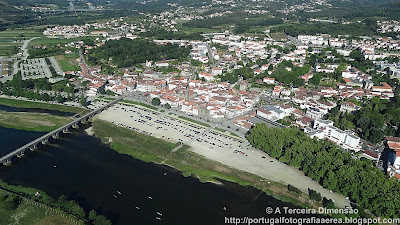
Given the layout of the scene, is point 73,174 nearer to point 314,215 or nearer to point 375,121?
point 314,215

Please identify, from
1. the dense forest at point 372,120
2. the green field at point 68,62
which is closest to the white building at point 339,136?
the dense forest at point 372,120

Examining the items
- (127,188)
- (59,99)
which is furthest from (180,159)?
(59,99)

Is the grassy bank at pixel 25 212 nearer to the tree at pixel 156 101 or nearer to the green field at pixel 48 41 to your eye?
the tree at pixel 156 101

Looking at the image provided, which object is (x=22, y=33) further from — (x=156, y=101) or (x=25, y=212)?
(x=25, y=212)

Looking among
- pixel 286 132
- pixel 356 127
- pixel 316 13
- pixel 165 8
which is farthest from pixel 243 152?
pixel 165 8

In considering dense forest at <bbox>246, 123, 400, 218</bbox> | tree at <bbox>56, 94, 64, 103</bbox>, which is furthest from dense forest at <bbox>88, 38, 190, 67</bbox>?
dense forest at <bbox>246, 123, 400, 218</bbox>

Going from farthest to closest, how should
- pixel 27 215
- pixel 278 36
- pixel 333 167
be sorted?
pixel 278 36
pixel 333 167
pixel 27 215

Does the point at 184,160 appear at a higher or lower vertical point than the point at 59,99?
lower

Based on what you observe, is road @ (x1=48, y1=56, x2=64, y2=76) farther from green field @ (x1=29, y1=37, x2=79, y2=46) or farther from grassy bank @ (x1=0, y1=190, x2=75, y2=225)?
grassy bank @ (x1=0, y1=190, x2=75, y2=225)
